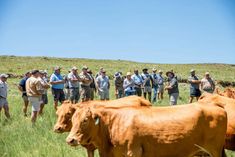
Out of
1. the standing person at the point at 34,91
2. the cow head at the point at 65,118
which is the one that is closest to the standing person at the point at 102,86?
the standing person at the point at 34,91

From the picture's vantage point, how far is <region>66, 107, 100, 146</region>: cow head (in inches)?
263

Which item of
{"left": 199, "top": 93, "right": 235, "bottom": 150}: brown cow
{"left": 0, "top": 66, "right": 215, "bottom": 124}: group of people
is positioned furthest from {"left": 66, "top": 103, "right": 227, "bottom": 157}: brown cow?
{"left": 0, "top": 66, "right": 215, "bottom": 124}: group of people

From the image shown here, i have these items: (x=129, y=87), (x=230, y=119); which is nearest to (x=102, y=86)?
(x=129, y=87)

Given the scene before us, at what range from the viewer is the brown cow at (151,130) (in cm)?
672

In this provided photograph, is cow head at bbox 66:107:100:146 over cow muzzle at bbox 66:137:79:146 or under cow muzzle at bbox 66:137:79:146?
over

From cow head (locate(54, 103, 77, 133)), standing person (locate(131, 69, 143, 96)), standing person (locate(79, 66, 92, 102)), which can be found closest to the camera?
cow head (locate(54, 103, 77, 133))

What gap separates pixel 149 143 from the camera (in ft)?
22.2

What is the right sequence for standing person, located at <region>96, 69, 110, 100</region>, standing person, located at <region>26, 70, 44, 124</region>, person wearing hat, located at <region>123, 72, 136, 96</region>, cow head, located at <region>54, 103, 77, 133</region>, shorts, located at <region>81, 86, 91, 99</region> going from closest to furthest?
1. cow head, located at <region>54, 103, 77, 133</region>
2. standing person, located at <region>26, 70, 44, 124</region>
3. shorts, located at <region>81, 86, 91, 99</region>
4. person wearing hat, located at <region>123, 72, 136, 96</region>
5. standing person, located at <region>96, 69, 110, 100</region>

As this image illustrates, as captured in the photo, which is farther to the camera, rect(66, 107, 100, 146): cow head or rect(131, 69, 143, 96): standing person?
rect(131, 69, 143, 96): standing person

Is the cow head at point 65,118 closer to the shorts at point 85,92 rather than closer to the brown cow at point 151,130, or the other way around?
the brown cow at point 151,130

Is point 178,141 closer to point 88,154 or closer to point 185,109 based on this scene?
point 185,109

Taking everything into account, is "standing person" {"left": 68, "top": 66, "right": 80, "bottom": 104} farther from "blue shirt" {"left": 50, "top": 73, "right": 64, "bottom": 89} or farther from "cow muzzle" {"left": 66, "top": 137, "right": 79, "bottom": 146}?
"cow muzzle" {"left": 66, "top": 137, "right": 79, "bottom": 146}

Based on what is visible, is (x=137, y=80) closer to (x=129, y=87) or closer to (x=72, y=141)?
(x=129, y=87)

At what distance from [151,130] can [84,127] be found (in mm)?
1137
